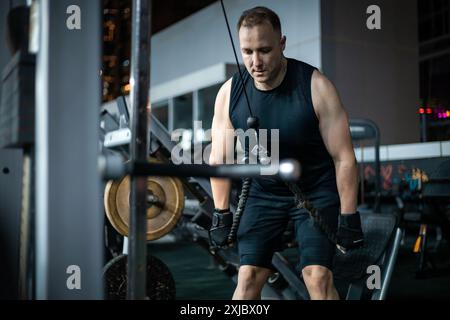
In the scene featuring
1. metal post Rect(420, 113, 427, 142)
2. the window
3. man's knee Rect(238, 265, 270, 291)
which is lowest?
man's knee Rect(238, 265, 270, 291)

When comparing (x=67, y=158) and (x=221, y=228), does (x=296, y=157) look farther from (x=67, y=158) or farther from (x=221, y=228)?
(x=67, y=158)

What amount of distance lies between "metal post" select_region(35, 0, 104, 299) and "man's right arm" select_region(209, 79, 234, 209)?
933 millimetres

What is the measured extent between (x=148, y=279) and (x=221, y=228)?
93 centimetres

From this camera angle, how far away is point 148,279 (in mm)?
3053

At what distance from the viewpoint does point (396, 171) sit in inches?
223

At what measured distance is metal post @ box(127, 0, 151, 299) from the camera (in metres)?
1.42

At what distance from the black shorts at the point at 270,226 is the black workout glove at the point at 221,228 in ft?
0.19

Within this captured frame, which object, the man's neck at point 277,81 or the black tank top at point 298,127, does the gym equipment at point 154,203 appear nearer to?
the black tank top at point 298,127

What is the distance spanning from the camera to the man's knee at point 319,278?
2092 millimetres

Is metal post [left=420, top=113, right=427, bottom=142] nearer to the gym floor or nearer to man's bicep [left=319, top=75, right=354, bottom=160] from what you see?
the gym floor

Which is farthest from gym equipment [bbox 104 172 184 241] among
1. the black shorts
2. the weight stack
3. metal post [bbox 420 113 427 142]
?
metal post [bbox 420 113 427 142]

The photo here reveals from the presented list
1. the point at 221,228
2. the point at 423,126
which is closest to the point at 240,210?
the point at 221,228
